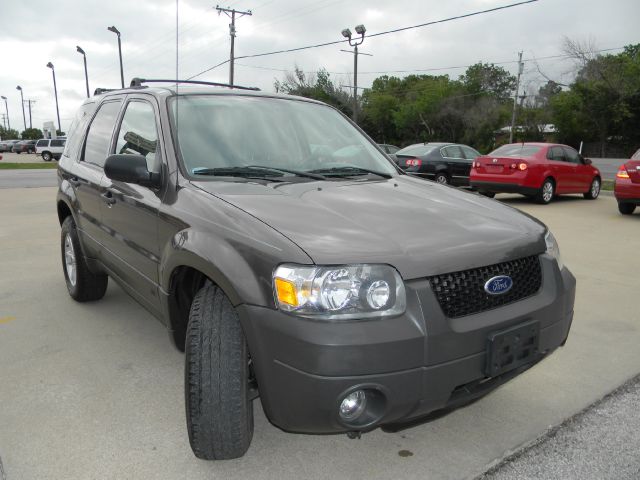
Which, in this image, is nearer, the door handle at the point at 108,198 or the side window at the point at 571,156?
the door handle at the point at 108,198

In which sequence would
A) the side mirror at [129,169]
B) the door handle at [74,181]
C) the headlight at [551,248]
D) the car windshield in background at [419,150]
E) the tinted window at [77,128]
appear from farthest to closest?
the car windshield in background at [419,150], the tinted window at [77,128], the door handle at [74,181], the side mirror at [129,169], the headlight at [551,248]

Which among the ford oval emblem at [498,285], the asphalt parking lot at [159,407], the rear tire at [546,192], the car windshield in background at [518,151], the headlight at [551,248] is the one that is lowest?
the asphalt parking lot at [159,407]

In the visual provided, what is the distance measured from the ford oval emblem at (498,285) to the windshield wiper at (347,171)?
1182 millimetres

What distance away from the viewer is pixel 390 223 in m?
2.25

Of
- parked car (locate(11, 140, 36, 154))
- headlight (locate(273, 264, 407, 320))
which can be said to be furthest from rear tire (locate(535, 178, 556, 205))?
parked car (locate(11, 140, 36, 154))

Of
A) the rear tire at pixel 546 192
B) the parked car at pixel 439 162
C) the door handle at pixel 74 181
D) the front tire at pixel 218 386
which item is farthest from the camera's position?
the parked car at pixel 439 162

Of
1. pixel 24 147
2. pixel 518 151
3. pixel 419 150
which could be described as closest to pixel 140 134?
pixel 518 151

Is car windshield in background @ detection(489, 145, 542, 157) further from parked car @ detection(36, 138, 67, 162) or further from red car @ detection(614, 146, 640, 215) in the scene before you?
parked car @ detection(36, 138, 67, 162)

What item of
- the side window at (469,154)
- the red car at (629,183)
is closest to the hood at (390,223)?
the red car at (629,183)

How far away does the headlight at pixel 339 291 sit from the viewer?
1.91 meters

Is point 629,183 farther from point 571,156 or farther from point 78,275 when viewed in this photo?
point 78,275

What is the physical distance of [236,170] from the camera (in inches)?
111

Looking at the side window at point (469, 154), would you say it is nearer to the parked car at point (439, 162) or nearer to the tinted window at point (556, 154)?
the parked car at point (439, 162)

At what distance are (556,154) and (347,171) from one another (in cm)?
1033
